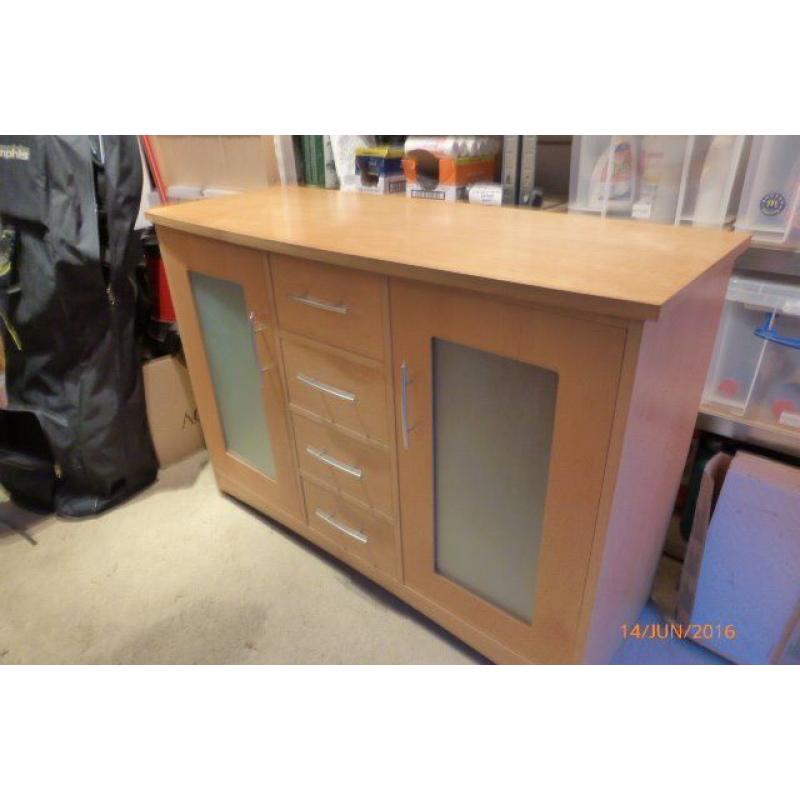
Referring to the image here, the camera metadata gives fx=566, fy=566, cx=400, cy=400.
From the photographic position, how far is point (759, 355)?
45.9 inches

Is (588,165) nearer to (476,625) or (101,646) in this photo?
(476,625)

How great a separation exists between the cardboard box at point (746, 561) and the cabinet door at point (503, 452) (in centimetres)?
40

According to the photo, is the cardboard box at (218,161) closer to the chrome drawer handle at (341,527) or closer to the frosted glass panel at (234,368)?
the frosted glass panel at (234,368)

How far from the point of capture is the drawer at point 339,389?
43.5 inches

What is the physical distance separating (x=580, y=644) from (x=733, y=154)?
95cm

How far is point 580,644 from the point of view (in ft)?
3.34

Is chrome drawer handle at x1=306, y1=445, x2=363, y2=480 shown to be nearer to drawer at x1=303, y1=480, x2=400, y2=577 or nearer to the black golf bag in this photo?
drawer at x1=303, y1=480, x2=400, y2=577

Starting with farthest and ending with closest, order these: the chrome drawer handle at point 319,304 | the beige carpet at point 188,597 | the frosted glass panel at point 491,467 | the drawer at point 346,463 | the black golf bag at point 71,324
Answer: the black golf bag at point 71,324, the beige carpet at point 188,597, the drawer at point 346,463, the chrome drawer handle at point 319,304, the frosted glass panel at point 491,467

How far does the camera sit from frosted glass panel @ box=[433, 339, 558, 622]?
3.03 feet

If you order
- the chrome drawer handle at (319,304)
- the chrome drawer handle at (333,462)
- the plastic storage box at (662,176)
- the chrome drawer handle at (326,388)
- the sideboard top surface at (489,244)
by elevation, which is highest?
the plastic storage box at (662,176)

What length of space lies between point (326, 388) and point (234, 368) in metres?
0.41

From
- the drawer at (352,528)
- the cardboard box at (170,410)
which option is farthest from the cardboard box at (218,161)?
the drawer at (352,528)

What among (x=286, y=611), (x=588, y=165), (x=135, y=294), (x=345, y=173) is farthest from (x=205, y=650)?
(x=588, y=165)

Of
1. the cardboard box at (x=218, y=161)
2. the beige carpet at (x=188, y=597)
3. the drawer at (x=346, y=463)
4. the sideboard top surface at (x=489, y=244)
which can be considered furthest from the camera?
the cardboard box at (x=218, y=161)
